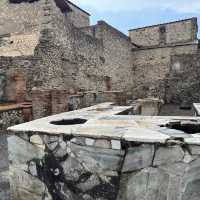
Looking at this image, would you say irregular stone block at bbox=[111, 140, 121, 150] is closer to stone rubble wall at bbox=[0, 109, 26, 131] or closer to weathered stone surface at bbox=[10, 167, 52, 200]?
weathered stone surface at bbox=[10, 167, 52, 200]

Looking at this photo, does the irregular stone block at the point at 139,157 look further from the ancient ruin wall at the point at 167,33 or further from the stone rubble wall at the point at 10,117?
the ancient ruin wall at the point at 167,33

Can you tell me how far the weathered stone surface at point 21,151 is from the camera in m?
2.99

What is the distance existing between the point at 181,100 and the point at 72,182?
44.1 ft

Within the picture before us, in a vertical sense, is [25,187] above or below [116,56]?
below

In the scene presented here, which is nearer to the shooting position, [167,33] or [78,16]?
[78,16]

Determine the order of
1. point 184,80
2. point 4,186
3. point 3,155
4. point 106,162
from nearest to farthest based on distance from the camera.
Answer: point 106,162 < point 4,186 < point 3,155 < point 184,80

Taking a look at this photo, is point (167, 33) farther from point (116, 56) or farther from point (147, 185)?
point (147, 185)

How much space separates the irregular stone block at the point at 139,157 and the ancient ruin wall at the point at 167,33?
19492mm

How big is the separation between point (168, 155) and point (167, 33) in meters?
20.5

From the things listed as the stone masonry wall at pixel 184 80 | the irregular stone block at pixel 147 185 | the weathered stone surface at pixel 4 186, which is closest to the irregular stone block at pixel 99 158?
the irregular stone block at pixel 147 185

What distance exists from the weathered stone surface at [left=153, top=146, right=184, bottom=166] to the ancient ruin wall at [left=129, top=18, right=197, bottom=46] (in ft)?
63.9

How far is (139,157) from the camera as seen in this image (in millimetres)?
2461

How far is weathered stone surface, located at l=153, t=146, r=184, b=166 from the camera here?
2.36 m

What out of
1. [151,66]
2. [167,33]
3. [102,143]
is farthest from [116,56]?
[102,143]
